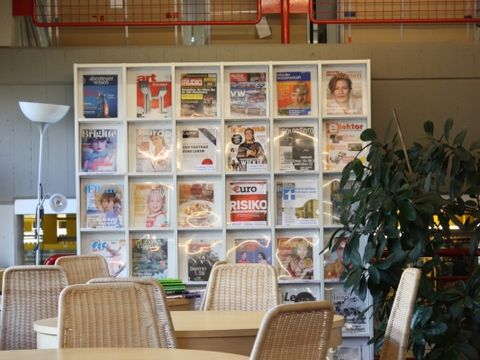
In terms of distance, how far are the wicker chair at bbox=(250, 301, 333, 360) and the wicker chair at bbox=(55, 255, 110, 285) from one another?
153 inches

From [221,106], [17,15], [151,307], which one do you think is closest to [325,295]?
[221,106]

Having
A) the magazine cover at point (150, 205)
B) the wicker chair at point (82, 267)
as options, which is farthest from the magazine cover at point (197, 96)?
the wicker chair at point (82, 267)

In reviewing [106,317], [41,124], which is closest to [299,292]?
[41,124]

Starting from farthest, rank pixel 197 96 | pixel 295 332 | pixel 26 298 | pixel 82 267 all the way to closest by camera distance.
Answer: pixel 197 96 → pixel 82 267 → pixel 26 298 → pixel 295 332

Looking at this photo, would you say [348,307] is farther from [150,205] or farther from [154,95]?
[154,95]

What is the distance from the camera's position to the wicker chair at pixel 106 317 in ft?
12.5

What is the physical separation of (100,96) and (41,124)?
0.53m

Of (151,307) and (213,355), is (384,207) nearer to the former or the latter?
(151,307)

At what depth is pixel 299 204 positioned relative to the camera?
843 centimetres

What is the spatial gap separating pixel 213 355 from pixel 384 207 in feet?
11.9

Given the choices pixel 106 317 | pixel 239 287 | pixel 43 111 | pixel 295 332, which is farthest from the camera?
pixel 43 111

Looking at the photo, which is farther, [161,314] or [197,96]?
[197,96]

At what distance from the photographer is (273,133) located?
8.41 metres

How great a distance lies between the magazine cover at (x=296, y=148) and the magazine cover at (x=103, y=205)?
1.37 meters
